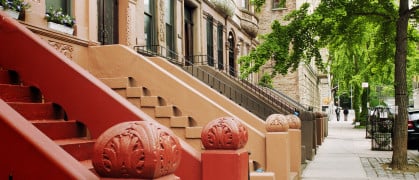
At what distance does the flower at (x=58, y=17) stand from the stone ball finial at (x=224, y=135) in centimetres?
463

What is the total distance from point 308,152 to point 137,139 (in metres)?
11.9

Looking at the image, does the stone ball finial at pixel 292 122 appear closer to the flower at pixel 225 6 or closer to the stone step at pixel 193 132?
the stone step at pixel 193 132

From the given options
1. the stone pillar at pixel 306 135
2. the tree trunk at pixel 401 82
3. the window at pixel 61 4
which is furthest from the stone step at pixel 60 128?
the tree trunk at pixel 401 82

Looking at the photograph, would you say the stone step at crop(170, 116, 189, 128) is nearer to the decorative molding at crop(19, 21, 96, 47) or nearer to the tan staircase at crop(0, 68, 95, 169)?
the decorative molding at crop(19, 21, 96, 47)

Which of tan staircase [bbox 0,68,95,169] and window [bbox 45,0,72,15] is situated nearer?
tan staircase [bbox 0,68,95,169]

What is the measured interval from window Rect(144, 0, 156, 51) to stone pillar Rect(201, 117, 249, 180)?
360 inches

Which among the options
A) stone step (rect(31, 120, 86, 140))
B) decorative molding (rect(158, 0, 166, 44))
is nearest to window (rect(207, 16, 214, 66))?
decorative molding (rect(158, 0, 166, 44))

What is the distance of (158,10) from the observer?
14117 millimetres

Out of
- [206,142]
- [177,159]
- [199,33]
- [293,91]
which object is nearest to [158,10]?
[199,33]

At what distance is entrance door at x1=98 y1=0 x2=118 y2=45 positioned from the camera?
35.8 ft

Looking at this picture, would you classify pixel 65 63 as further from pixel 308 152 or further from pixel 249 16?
pixel 249 16

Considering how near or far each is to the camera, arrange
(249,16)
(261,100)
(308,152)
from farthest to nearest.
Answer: (249,16)
(308,152)
(261,100)

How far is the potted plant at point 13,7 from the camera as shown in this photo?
6895 mm

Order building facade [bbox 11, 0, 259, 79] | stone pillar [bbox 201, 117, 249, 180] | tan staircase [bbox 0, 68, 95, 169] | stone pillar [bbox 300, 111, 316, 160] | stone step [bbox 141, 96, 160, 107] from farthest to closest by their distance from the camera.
Answer: stone pillar [bbox 300, 111, 316, 160], building facade [bbox 11, 0, 259, 79], stone step [bbox 141, 96, 160, 107], tan staircase [bbox 0, 68, 95, 169], stone pillar [bbox 201, 117, 249, 180]
